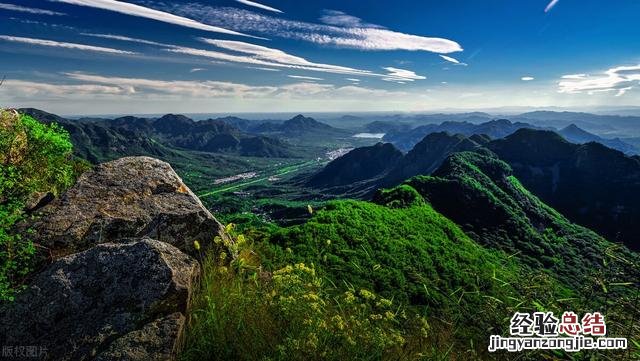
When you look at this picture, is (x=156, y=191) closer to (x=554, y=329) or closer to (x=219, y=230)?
(x=219, y=230)

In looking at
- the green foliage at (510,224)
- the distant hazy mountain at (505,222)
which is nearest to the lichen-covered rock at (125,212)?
the distant hazy mountain at (505,222)

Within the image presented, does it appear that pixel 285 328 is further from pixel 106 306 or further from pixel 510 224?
pixel 510 224

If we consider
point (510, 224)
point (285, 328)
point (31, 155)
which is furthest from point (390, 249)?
point (510, 224)

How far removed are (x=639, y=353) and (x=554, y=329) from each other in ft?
3.74

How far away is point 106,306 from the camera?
623 centimetres

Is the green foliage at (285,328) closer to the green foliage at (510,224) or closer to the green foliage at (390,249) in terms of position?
the green foliage at (390,249)

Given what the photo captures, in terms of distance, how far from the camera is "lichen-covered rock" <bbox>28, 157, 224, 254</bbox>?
9602 millimetres

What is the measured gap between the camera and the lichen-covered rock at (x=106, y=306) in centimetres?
574

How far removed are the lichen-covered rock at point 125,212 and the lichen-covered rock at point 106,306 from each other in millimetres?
2171

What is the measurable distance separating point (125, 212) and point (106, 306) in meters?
5.75

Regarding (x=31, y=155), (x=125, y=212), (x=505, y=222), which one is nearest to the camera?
(x=125, y=212)

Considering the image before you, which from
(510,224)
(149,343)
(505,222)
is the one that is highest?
(149,343)

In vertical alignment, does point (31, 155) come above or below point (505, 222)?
above

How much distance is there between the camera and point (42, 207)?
10891 mm
